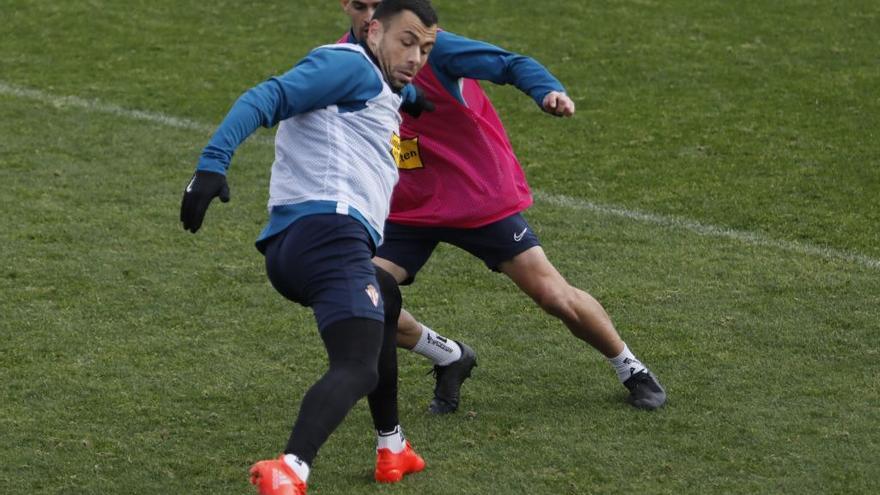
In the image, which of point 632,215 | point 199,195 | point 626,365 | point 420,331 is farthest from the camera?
point 632,215

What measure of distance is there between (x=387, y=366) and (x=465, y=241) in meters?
0.92

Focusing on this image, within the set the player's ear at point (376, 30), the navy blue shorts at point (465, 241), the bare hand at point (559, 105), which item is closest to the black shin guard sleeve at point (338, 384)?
the player's ear at point (376, 30)

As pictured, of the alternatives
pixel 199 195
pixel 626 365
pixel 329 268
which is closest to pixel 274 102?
pixel 199 195

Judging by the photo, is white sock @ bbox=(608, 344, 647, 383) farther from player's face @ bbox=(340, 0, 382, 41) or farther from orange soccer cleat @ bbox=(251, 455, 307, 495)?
orange soccer cleat @ bbox=(251, 455, 307, 495)

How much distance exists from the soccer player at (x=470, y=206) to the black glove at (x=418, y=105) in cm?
31

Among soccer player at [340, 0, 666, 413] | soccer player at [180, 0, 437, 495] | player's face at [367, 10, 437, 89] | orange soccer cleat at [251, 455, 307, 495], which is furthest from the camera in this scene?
soccer player at [340, 0, 666, 413]

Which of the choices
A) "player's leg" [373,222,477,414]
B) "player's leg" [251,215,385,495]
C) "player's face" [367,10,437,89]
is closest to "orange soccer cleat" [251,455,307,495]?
"player's leg" [251,215,385,495]

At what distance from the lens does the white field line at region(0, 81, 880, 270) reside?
772cm

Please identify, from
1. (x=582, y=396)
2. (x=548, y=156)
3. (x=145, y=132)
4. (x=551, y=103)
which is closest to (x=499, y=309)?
(x=582, y=396)

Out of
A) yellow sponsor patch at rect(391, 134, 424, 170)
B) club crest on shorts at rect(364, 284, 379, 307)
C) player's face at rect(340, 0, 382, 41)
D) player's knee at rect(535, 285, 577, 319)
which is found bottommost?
player's knee at rect(535, 285, 577, 319)

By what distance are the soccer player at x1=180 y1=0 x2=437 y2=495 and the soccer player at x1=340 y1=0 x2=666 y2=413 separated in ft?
2.34

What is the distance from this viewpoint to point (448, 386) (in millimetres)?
Result: 5828

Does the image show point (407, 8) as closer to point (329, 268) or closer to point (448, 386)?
point (329, 268)

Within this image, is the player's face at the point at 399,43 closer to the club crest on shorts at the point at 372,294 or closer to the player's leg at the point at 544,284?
→ the club crest on shorts at the point at 372,294
